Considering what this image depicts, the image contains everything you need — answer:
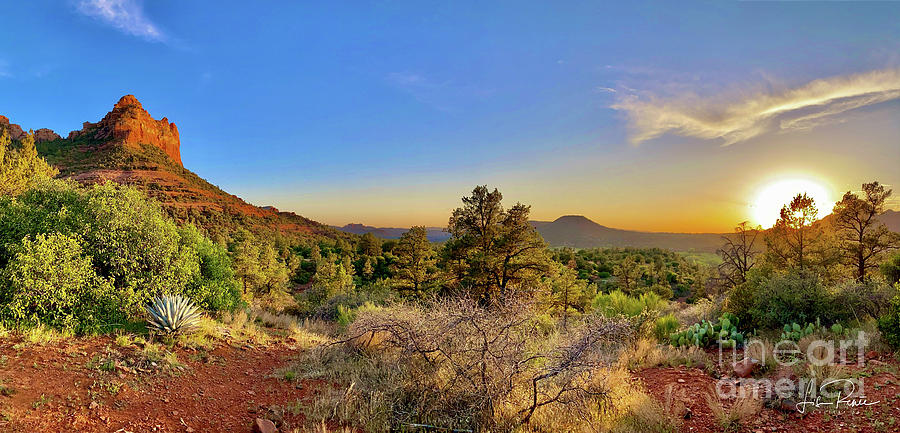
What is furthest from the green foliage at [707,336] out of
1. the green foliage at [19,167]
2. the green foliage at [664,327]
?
the green foliage at [19,167]

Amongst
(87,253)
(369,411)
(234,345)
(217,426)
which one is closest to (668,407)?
(369,411)

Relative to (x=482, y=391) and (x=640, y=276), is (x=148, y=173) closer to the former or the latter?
(x=640, y=276)

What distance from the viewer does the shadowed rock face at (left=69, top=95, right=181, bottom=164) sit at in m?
83.5

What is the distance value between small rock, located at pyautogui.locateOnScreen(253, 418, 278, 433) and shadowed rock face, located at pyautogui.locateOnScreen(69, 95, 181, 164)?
99155 millimetres

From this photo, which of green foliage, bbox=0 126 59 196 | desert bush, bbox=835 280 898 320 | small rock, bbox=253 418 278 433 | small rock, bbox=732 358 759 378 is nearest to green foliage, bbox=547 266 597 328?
desert bush, bbox=835 280 898 320

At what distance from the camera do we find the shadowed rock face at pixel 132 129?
83.5 metres

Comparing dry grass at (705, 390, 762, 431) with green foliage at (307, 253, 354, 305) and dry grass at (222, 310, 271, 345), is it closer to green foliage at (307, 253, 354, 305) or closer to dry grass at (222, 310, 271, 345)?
dry grass at (222, 310, 271, 345)

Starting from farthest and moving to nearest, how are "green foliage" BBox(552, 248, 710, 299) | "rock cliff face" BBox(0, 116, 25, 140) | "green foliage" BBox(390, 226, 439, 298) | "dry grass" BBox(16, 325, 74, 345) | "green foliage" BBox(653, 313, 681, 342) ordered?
"rock cliff face" BBox(0, 116, 25, 140) < "green foliage" BBox(552, 248, 710, 299) < "green foliage" BBox(390, 226, 439, 298) < "green foliage" BBox(653, 313, 681, 342) < "dry grass" BBox(16, 325, 74, 345)

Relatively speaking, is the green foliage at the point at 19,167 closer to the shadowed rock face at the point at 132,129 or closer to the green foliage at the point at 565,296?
the green foliage at the point at 565,296

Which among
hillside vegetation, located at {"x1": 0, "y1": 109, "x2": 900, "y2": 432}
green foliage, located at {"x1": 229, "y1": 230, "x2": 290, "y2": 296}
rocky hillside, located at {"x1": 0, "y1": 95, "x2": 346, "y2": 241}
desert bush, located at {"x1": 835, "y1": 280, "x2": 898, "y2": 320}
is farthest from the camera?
rocky hillside, located at {"x1": 0, "y1": 95, "x2": 346, "y2": 241}
